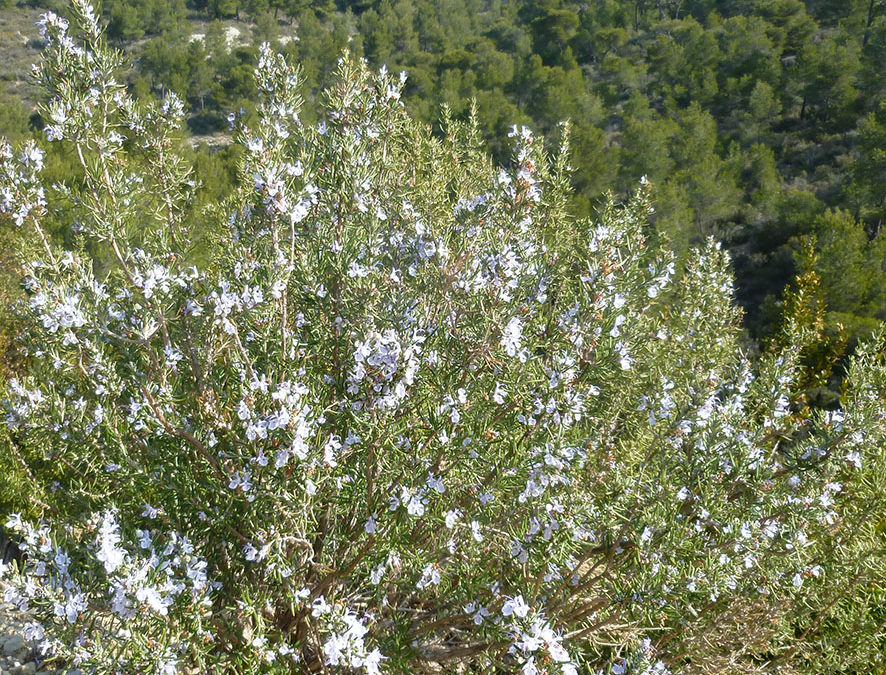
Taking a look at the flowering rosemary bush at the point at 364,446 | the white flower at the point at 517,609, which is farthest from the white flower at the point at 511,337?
the white flower at the point at 517,609

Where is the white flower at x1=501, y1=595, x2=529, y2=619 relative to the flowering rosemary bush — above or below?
below

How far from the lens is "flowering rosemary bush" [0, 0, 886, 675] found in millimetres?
2607

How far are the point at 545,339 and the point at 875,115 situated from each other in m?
30.1

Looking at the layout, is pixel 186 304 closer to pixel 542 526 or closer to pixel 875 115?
pixel 542 526

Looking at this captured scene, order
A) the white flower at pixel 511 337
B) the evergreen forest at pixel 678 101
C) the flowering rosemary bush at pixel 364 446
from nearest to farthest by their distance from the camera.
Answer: the flowering rosemary bush at pixel 364 446 → the white flower at pixel 511 337 → the evergreen forest at pixel 678 101

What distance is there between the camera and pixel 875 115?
25359mm

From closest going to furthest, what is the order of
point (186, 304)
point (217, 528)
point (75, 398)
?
point (186, 304) < point (217, 528) < point (75, 398)

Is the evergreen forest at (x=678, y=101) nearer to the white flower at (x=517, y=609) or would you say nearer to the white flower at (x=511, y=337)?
the white flower at (x=511, y=337)

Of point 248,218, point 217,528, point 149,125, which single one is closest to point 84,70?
point 149,125

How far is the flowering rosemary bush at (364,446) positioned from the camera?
2.61 m

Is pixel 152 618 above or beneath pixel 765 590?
above

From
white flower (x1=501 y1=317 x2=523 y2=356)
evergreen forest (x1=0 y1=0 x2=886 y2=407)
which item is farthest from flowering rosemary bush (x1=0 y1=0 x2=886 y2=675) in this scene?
evergreen forest (x1=0 y1=0 x2=886 y2=407)

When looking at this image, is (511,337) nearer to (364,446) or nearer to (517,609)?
(364,446)

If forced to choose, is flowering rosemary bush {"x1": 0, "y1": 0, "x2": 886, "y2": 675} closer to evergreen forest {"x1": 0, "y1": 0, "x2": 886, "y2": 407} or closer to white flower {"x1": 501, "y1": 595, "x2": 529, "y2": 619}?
white flower {"x1": 501, "y1": 595, "x2": 529, "y2": 619}
